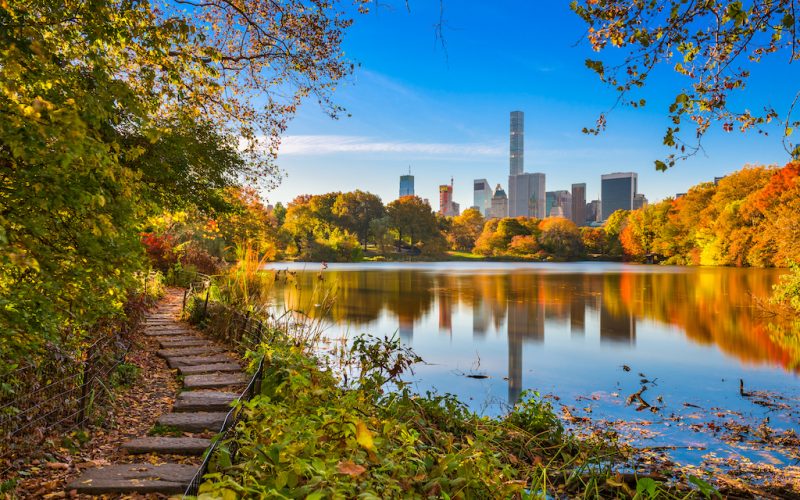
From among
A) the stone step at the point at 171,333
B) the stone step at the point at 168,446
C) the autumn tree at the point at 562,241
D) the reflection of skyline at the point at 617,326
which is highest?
the autumn tree at the point at 562,241

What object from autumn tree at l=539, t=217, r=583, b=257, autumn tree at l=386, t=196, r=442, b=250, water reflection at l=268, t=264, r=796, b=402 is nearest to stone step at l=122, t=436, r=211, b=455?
water reflection at l=268, t=264, r=796, b=402

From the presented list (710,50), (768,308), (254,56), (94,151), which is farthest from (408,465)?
(768,308)

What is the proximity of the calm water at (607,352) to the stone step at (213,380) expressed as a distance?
1775 millimetres

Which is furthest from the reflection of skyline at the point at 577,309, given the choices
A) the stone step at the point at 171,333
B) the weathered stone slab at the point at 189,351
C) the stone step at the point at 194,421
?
the stone step at the point at 194,421

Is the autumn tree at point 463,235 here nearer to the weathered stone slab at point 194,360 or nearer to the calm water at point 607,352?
the calm water at point 607,352

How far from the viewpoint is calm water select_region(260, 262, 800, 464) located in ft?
18.2

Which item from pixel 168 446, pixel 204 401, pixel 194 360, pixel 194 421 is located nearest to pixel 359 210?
pixel 194 360

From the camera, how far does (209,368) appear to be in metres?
4.43

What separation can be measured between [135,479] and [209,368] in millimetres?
2082

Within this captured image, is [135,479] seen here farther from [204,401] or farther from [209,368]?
[209,368]

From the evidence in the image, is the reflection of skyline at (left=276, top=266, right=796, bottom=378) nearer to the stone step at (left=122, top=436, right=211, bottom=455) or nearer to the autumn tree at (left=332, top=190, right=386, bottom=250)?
the stone step at (left=122, top=436, right=211, bottom=455)

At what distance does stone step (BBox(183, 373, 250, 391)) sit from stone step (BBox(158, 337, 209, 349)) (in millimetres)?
1300

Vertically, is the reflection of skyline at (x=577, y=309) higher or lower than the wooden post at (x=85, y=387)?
lower

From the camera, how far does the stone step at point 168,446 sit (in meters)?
2.81
